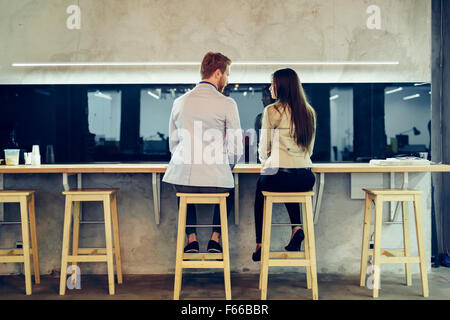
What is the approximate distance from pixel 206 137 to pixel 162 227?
3.64 feet

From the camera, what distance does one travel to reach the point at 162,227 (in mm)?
3527

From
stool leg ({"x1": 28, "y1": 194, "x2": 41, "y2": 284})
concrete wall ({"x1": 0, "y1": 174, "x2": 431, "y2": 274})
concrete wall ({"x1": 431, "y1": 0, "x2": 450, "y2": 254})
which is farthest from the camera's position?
concrete wall ({"x1": 431, "y1": 0, "x2": 450, "y2": 254})

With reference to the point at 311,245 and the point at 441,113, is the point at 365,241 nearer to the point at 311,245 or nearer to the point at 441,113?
the point at 311,245

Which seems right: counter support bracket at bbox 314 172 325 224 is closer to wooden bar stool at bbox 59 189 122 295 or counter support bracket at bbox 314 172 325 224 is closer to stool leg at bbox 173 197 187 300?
stool leg at bbox 173 197 187 300

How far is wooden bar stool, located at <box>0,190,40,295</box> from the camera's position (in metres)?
3.03

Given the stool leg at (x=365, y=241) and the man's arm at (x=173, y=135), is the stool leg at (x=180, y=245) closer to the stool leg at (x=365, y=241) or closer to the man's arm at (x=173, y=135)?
the man's arm at (x=173, y=135)

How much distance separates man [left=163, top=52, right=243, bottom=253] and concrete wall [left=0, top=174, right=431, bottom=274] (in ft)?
2.27

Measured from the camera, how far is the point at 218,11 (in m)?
4.25

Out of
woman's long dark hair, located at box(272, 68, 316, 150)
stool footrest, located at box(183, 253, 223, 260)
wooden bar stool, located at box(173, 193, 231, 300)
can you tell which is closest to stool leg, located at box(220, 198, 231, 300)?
wooden bar stool, located at box(173, 193, 231, 300)

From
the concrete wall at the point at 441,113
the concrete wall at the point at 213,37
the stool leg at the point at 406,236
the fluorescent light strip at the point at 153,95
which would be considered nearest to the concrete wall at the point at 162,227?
the stool leg at the point at 406,236

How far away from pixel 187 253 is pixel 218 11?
257 cm

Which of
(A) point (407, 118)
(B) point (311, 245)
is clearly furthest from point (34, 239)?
(A) point (407, 118)
